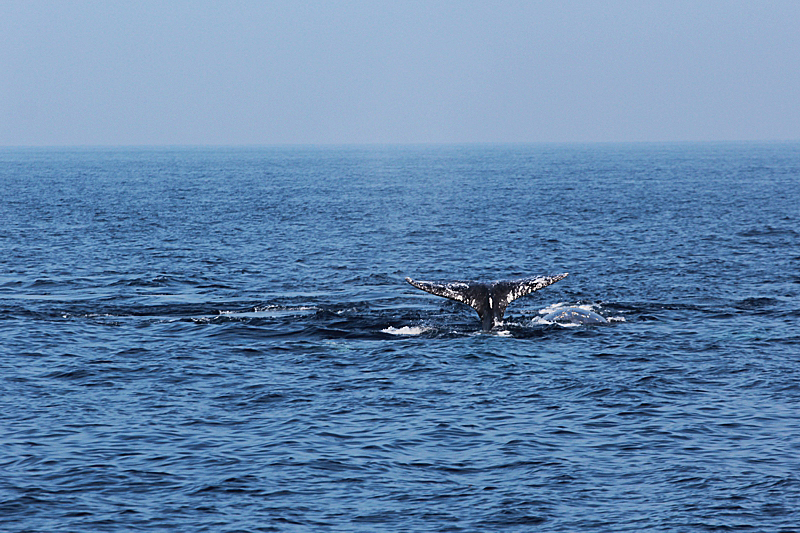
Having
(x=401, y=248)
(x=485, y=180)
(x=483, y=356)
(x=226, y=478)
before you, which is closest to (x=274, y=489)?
(x=226, y=478)

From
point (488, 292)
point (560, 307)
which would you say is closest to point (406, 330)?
point (488, 292)

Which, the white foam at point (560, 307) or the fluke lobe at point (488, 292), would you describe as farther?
the white foam at point (560, 307)

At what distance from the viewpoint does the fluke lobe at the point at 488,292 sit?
86.6 ft

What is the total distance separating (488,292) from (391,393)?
6.00 m

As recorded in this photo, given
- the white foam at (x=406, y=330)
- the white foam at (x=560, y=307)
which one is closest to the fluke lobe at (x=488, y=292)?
the white foam at (x=406, y=330)

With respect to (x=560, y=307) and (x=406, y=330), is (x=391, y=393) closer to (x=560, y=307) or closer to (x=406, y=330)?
(x=406, y=330)

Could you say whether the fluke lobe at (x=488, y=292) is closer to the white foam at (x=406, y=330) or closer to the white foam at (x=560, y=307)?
the white foam at (x=406, y=330)

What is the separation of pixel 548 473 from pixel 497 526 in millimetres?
2446

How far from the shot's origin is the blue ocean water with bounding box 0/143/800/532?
623 inches

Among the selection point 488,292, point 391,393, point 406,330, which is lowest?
point 391,393

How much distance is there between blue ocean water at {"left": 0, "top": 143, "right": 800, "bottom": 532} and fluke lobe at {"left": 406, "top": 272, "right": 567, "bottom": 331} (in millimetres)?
652

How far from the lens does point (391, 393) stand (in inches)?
874

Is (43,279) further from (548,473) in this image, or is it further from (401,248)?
(548,473)

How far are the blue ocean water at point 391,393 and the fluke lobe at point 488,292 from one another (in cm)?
65
